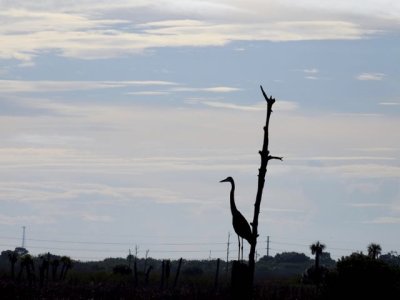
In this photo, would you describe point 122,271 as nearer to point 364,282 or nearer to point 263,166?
point 364,282

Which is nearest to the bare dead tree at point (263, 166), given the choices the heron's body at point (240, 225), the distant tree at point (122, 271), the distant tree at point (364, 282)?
the heron's body at point (240, 225)

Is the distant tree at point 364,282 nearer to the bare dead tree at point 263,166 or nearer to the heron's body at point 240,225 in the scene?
the heron's body at point 240,225

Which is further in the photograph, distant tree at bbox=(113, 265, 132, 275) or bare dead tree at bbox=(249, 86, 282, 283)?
distant tree at bbox=(113, 265, 132, 275)

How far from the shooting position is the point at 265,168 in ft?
74.3

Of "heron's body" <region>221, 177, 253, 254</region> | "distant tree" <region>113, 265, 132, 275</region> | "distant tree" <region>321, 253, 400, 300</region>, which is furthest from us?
"distant tree" <region>113, 265, 132, 275</region>

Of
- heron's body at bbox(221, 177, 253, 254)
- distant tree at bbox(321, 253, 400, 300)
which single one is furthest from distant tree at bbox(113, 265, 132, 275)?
heron's body at bbox(221, 177, 253, 254)

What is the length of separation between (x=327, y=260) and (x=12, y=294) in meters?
124

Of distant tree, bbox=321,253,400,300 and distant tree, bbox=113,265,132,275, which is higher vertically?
distant tree, bbox=113,265,132,275

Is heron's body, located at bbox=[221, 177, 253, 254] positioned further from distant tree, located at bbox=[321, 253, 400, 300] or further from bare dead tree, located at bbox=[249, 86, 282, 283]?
distant tree, located at bbox=[321, 253, 400, 300]

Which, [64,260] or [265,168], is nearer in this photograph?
[265,168]

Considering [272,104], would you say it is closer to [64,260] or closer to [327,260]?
[64,260]

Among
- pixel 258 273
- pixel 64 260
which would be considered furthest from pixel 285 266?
pixel 64 260

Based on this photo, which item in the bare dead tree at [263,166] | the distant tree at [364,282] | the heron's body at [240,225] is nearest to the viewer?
the bare dead tree at [263,166]

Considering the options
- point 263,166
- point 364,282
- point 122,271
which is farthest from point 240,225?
point 122,271
